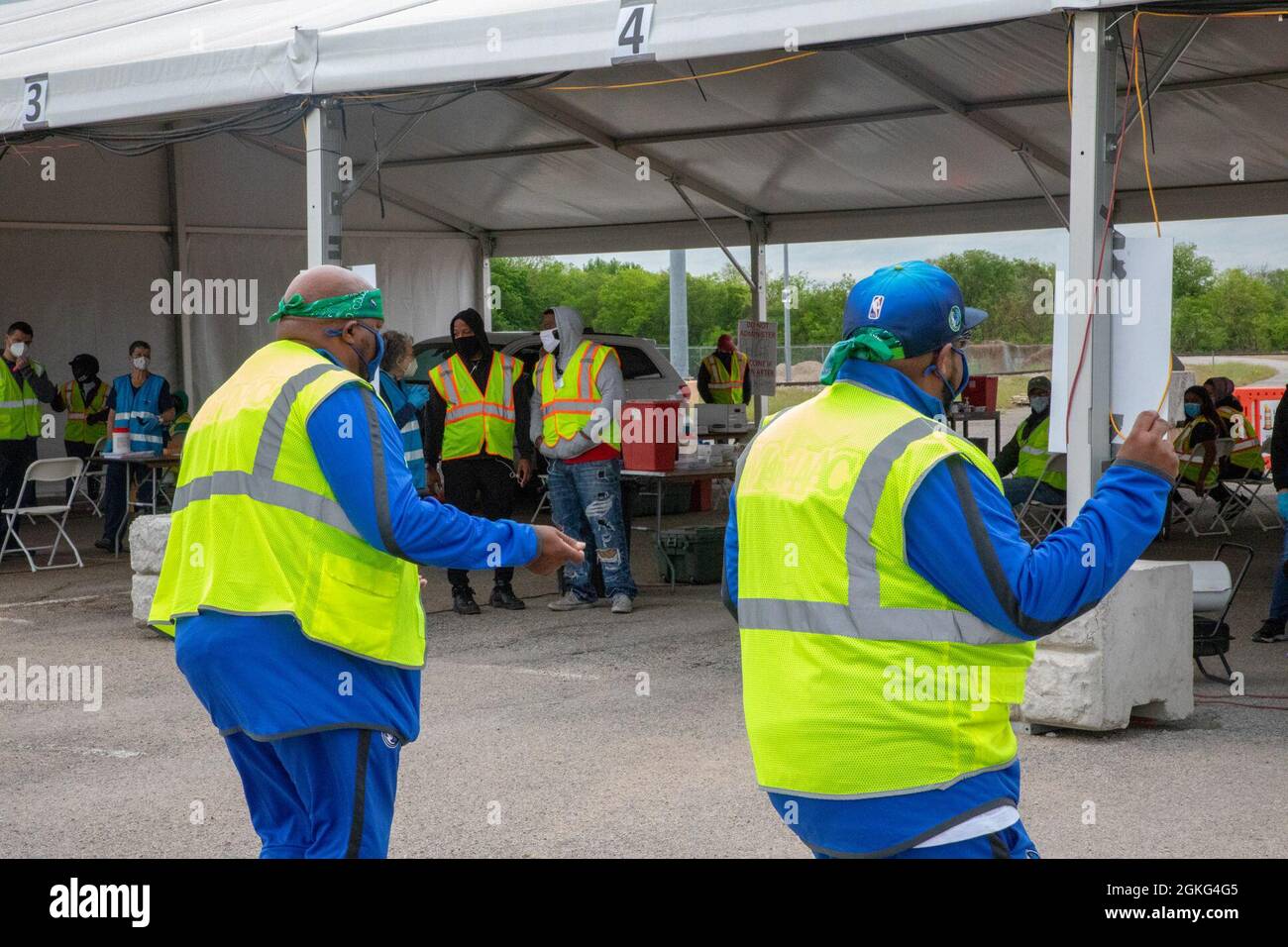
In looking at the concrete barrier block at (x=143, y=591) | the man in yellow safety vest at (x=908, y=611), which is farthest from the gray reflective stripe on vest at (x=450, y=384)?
the man in yellow safety vest at (x=908, y=611)

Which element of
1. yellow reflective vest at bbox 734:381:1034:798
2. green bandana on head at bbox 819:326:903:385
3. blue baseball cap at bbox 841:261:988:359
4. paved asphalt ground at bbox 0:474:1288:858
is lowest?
paved asphalt ground at bbox 0:474:1288:858

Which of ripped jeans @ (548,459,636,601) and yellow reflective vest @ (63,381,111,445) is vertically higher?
yellow reflective vest @ (63,381,111,445)

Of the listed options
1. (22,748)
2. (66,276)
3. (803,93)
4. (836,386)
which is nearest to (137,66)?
(22,748)

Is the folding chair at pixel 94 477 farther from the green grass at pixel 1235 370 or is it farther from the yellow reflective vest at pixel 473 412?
the green grass at pixel 1235 370

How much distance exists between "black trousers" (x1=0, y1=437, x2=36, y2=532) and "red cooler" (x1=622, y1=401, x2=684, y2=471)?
5524 millimetres

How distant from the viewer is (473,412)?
10305 millimetres

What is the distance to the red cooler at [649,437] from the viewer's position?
11008mm

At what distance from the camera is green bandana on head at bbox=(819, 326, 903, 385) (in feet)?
8.49

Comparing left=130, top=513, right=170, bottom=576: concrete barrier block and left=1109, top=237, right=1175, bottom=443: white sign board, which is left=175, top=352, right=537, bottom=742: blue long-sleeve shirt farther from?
left=130, top=513, right=170, bottom=576: concrete barrier block

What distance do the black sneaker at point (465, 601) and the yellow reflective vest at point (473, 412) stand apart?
0.91m

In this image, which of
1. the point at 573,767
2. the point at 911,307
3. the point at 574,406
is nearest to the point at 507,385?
the point at 574,406

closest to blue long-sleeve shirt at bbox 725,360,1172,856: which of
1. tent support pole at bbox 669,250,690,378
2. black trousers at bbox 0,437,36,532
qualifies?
black trousers at bbox 0,437,36,532
